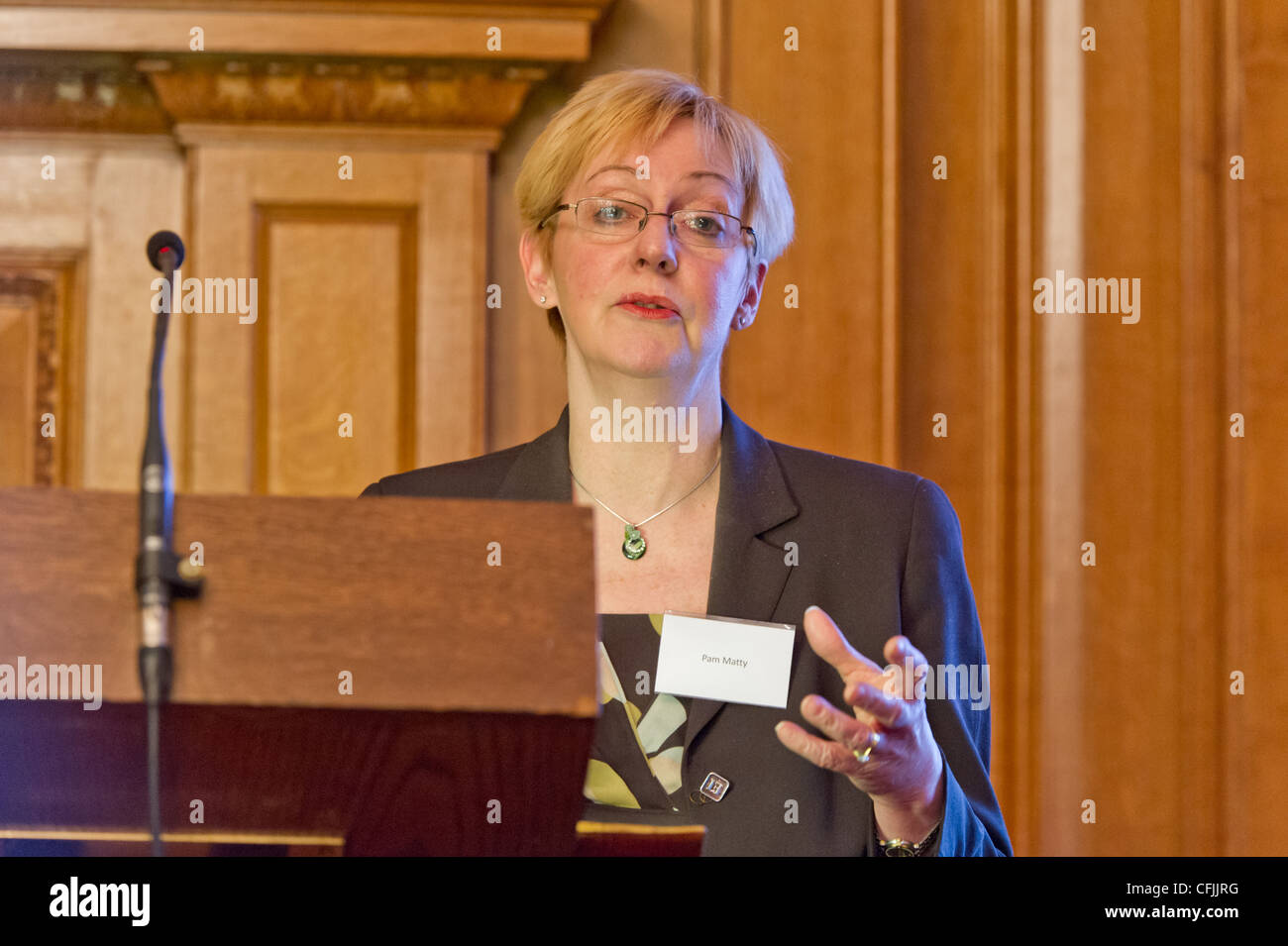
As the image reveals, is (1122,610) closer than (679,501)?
No

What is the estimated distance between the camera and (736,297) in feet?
6.56

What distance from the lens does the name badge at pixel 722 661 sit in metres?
1.70

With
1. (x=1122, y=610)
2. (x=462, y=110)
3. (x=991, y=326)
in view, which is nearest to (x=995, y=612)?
(x=1122, y=610)

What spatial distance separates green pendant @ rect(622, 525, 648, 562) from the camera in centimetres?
189

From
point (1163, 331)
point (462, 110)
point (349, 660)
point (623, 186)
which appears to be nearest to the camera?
point (349, 660)

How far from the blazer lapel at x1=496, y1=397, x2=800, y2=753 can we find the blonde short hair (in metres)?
0.30

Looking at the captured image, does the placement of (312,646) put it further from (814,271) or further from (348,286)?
(814,271)

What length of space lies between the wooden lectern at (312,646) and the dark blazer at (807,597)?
71cm

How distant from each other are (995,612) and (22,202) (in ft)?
6.84

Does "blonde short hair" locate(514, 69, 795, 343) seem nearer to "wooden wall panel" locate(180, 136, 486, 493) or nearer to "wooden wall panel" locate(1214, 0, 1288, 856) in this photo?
"wooden wall panel" locate(180, 136, 486, 493)

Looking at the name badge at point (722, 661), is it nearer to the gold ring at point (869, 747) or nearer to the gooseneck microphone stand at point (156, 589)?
the gold ring at point (869, 747)

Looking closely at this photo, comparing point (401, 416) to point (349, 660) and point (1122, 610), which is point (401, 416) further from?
point (349, 660)

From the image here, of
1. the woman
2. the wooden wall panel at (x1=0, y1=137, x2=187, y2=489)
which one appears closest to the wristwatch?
the woman

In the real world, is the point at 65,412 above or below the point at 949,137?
below
